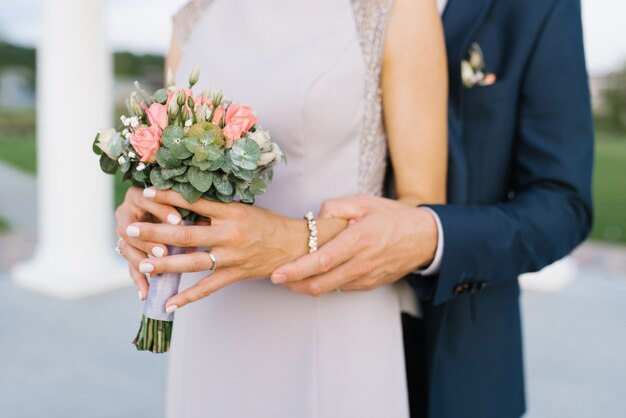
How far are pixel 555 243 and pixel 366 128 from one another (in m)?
0.50

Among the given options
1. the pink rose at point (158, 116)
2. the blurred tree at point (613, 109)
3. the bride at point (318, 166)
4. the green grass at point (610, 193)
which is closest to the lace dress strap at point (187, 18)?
the bride at point (318, 166)

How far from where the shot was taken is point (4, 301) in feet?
19.2

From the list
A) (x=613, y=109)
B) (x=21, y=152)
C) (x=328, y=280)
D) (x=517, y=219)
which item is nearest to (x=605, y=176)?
(x=613, y=109)

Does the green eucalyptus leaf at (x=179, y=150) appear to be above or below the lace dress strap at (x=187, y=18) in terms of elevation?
below

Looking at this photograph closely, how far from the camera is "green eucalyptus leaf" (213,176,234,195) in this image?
120cm

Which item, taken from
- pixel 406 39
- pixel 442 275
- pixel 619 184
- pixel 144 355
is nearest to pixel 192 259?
pixel 442 275

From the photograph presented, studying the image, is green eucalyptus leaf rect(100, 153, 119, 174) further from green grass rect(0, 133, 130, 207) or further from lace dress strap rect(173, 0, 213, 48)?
green grass rect(0, 133, 130, 207)

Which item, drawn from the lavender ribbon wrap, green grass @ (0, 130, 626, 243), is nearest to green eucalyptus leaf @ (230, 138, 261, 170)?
the lavender ribbon wrap

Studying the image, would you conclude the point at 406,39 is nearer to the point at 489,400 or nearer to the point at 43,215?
the point at 489,400

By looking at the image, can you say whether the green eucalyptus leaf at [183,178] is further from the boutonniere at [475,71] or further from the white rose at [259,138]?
the boutonniere at [475,71]

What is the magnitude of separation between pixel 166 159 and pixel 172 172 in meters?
0.03

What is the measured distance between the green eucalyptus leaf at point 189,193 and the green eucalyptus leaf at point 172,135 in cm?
8

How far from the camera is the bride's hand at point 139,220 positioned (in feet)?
4.16

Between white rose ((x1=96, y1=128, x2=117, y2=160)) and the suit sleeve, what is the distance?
0.69 m
